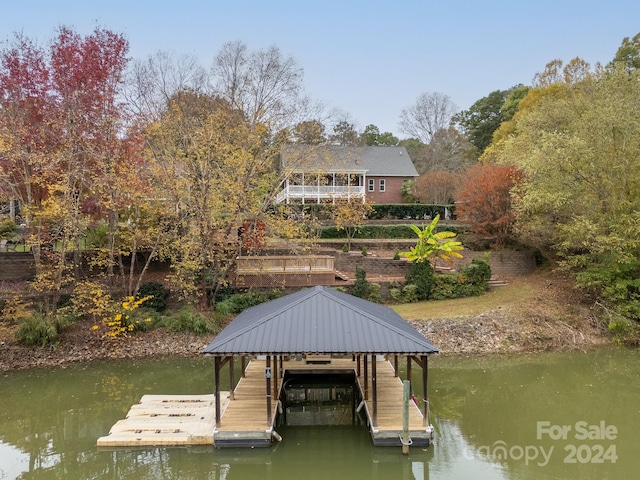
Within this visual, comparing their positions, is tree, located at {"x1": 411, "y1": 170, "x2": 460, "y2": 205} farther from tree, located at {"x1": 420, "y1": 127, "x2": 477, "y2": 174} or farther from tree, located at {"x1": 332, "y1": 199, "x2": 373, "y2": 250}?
tree, located at {"x1": 420, "y1": 127, "x2": 477, "y2": 174}

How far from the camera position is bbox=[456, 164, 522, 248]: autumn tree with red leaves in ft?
70.7

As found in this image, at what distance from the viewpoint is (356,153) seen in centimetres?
3644

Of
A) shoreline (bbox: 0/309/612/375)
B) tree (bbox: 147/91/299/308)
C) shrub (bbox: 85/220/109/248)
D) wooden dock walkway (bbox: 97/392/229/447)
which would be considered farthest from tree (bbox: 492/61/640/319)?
shrub (bbox: 85/220/109/248)

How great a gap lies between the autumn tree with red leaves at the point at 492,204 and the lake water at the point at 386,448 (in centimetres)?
870

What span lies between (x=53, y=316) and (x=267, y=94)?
481 inches

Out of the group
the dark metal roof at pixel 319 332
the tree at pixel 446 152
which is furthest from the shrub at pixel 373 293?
the tree at pixel 446 152

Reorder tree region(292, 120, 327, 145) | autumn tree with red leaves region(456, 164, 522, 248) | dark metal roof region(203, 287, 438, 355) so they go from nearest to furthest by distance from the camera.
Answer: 1. dark metal roof region(203, 287, 438, 355)
2. tree region(292, 120, 327, 145)
3. autumn tree with red leaves region(456, 164, 522, 248)

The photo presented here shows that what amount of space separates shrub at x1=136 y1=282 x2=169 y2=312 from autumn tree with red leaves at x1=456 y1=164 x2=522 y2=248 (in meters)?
15.5

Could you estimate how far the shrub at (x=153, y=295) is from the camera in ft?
57.7

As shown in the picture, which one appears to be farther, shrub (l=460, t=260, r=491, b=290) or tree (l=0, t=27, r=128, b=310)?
shrub (l=460, t=260, r=491, b=290)

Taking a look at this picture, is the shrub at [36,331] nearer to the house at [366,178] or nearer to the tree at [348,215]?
the tree at [348,215]

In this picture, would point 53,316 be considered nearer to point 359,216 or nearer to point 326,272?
point 326,272

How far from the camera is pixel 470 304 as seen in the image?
61.6 ft

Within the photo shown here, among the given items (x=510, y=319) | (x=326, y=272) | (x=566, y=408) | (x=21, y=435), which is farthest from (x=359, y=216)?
(x=21, y=435)
